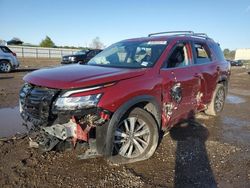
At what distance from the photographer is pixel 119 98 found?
152 inches

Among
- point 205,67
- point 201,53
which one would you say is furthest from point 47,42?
point 205,67

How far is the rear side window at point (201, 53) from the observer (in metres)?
5.92

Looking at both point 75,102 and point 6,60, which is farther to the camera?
point 6,60

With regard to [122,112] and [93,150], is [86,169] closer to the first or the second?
[93,150]

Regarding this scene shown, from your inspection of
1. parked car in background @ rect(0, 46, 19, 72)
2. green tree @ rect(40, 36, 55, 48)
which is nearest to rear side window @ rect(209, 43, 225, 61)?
parked car in background @ rect(0, 46, 19, 72)

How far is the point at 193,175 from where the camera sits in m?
3.85

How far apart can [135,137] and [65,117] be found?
114cm

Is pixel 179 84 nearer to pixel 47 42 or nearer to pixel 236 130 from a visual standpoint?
pixel 236 130

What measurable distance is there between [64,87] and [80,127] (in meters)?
0.55

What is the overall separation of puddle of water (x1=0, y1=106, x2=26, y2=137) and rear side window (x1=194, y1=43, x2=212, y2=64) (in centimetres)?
379

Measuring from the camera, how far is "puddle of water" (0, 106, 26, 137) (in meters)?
5.62

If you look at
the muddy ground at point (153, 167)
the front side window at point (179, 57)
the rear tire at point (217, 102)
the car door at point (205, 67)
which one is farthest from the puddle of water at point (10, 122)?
the rear tire at point (217, 102)

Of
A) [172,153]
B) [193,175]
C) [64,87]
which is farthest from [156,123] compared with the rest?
[64,87]

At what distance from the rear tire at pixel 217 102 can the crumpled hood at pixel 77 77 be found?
3.28 m
